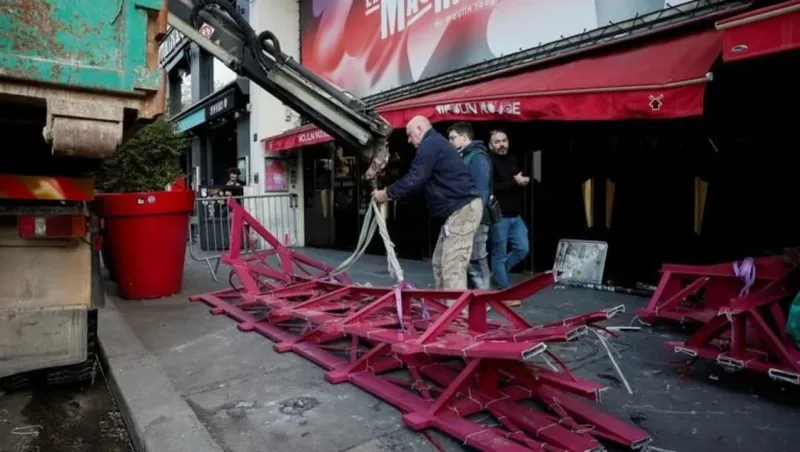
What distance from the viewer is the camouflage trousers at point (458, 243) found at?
4465 millimetres

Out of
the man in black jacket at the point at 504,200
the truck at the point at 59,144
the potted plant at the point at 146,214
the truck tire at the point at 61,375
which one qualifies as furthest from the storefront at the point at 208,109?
the truck tire at the point at 61,375

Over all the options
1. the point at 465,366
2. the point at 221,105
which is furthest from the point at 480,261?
the point at 221,105

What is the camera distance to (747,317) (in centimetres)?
321

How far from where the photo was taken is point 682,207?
5.96 metres

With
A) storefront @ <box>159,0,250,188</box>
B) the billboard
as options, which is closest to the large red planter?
the billboard

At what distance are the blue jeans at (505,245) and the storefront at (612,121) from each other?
1.17 m

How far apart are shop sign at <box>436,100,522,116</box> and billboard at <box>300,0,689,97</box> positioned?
1521 mm

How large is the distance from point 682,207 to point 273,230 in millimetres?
8939

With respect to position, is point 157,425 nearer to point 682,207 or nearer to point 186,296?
point 186,296

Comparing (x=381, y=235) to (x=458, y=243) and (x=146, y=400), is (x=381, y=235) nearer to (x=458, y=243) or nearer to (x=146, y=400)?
(x=458, y=243)

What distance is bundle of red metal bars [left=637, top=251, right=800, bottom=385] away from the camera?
3061 mm

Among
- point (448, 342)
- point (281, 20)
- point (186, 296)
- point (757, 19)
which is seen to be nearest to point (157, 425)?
point (448, 342)

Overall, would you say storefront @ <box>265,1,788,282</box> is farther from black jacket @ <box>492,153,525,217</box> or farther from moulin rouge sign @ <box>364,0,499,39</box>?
black jacket @ <box>492,153,525,217</box>

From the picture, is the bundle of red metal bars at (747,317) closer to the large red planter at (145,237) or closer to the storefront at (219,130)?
the large red planter at (145,237)
